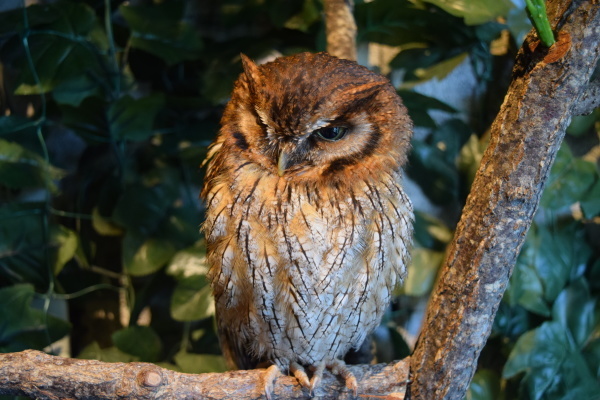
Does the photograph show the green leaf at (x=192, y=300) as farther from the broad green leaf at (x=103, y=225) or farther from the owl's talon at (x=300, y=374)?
the owl's talon at (x=300, y=374)

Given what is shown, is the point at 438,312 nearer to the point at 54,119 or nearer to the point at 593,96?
the point at 593,96

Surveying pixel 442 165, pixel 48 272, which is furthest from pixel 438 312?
pixel 48 272

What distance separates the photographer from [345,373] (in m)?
1.09

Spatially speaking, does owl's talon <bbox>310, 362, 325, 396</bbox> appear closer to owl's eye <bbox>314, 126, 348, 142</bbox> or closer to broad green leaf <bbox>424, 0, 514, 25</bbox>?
owl's eye <bbox>314, 126, 348, 142</bbox>

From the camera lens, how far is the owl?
923 millimetres

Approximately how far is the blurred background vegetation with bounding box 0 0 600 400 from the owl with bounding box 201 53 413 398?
0.51 metres

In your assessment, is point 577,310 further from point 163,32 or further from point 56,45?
point 56,45

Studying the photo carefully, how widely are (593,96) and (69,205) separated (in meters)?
1.59

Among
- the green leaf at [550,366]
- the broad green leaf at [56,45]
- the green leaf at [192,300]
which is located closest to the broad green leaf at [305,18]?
the broad green leaf at [56,45]

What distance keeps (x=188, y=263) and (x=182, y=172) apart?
0.32 metres

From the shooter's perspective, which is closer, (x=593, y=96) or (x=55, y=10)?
(x=593, y=96)

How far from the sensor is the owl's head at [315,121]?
0.88 m

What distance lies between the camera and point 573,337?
1.60m

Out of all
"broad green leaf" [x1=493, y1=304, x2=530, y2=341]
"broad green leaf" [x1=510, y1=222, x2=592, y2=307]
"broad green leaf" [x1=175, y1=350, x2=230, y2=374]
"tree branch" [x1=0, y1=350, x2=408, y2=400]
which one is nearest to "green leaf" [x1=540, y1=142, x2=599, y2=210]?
"broad green leaf" [x1=510, y1=222, x2=592, y2=307]
